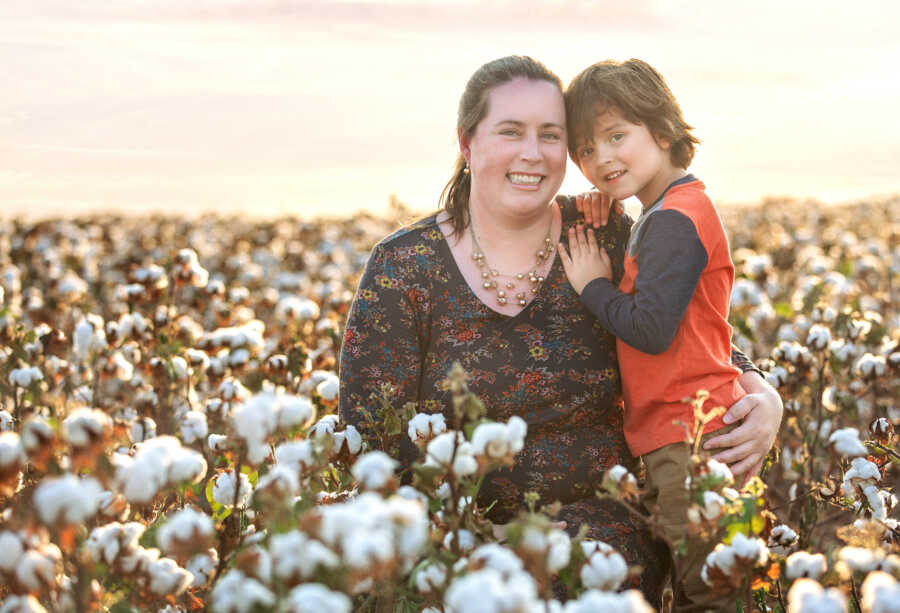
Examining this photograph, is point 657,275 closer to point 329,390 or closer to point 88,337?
point 329,390

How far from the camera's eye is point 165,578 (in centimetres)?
152

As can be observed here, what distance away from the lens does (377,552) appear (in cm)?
106

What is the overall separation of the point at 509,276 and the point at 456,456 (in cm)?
141

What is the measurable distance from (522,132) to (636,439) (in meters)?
Answer: 1.01

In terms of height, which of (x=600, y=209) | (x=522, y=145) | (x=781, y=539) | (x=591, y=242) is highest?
(x=522, y=145)

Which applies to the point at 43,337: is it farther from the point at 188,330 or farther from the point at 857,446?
the point at 857,446

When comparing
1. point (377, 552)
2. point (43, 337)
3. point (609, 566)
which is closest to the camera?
point (377, 552)

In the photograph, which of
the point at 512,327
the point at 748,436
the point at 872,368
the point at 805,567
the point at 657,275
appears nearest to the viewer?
the point at 805,567

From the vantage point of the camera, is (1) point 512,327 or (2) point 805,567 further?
(1) point 512,327

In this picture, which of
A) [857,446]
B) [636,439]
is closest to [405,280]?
[636,439]

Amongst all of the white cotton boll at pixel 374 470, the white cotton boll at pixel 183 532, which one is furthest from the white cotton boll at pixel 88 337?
the white cotton boll at pixel 374 470

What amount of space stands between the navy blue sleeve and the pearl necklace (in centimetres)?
37

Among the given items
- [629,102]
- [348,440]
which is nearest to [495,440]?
[348,440]

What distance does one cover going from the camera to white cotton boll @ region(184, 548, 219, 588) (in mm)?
1766
